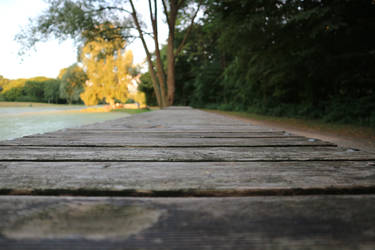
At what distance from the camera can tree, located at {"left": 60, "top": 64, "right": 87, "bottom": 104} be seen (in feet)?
81.3

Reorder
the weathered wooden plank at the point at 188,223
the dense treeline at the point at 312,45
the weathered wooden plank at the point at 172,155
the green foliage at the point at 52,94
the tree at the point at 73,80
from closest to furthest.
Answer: the weathered wooden plank at the point at 188,223 < the weathered wooden plank at the point at 172,155 < the dense treeline at the point at 312,45 < the tree at the point at 73,80 < the green foliage at the point at 52,94

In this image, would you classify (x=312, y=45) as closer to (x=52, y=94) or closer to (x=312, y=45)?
(x=312, y=45)

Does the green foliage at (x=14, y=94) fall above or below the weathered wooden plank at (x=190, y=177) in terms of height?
above

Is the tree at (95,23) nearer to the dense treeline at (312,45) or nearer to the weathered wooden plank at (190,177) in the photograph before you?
the dense treeline at (312,45)

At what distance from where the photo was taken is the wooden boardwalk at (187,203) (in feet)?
1.37

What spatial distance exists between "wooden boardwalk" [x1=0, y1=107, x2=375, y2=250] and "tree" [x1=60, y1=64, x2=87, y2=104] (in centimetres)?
2619

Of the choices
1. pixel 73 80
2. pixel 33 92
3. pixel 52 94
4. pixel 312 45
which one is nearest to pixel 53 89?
pixel 52 94

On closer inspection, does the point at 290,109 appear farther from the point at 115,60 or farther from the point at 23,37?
the point at 115,60

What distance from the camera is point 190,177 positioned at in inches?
28.8

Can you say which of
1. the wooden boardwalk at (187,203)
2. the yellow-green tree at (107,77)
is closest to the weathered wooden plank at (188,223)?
the wooden boardwalk at (187,203)

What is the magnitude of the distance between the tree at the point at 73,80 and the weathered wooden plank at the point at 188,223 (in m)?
26.4

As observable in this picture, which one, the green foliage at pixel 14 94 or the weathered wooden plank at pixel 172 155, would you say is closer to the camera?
the weathered wooden plank at pixel 172 155

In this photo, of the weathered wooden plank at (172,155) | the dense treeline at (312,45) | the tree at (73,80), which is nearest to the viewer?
the weathered wooden plank at (172,155)

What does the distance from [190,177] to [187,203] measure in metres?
0.18
